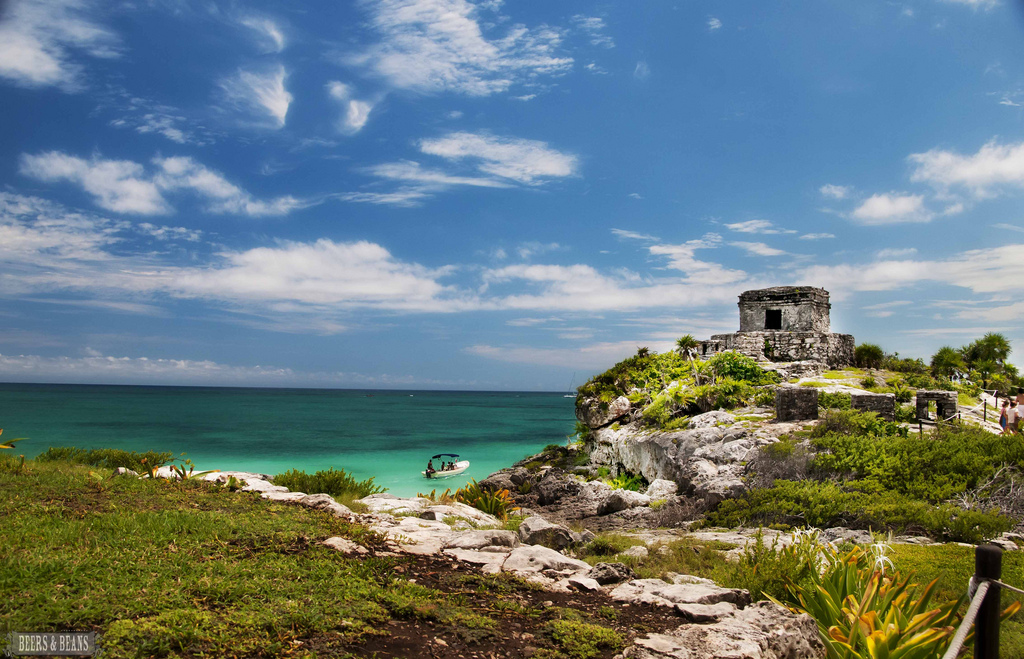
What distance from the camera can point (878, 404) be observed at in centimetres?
1379

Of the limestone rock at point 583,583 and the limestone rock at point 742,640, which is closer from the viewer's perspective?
the limestone rock at point 742,640

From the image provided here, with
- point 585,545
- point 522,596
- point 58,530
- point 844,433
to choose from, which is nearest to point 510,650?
point 522,596

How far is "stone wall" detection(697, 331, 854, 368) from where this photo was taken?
23.6m

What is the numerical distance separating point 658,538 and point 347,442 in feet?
144

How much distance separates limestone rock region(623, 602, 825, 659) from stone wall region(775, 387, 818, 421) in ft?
34.3

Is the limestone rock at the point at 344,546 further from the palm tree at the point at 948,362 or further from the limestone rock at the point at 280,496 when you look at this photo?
the palm tree at the point at 948,362

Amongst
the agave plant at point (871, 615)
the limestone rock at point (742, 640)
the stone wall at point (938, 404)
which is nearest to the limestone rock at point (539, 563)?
the limestone rock at point (742, 640)

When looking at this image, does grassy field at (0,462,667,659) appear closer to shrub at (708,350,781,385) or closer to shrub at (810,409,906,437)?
shrub at (810,409,906,437)

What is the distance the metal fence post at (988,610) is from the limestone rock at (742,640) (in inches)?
55.7

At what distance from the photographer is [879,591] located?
4.89 meters

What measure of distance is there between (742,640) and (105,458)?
48.0 ft

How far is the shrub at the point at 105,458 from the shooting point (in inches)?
489

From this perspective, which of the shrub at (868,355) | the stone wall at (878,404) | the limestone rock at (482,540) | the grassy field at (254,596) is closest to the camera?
the grassy field at (254,596)

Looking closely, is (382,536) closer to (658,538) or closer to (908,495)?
(658,538)
